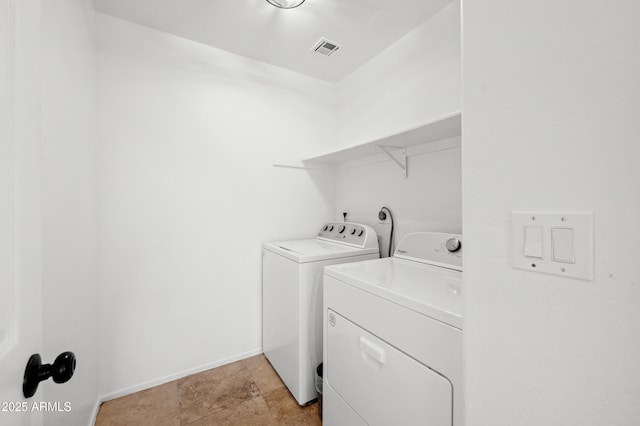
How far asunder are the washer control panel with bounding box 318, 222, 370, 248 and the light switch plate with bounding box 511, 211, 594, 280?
128 centimetres

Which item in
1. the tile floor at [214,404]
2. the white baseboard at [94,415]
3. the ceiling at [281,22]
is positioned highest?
the ceiling at [281,22]

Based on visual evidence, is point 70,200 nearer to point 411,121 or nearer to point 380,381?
point 380,381

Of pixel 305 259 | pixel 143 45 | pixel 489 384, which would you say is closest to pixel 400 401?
pixel 489 384

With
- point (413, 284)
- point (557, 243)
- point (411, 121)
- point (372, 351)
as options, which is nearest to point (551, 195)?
point (557, 243)

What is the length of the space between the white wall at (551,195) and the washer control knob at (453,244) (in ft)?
2.54

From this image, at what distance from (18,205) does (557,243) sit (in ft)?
3.51

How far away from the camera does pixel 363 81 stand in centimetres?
228

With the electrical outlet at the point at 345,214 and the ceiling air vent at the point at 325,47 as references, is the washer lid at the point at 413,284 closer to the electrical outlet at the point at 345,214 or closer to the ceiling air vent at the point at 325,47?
the electrical outlet at the point at 345,214

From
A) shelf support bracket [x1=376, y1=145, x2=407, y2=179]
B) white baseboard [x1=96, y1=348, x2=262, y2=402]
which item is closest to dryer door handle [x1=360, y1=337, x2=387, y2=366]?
shelf support bracket [x1=376, y1=145, x2=407, y2=179]

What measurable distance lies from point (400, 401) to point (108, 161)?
2.11 meters

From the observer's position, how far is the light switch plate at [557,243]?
475 millimetres

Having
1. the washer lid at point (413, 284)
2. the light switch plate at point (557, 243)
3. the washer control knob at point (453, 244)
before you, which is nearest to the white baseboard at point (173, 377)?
the washer lid at point (413, 284)

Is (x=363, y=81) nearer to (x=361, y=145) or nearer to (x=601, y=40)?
(x=361, y=145)

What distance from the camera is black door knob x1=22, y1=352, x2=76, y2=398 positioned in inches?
19.5
